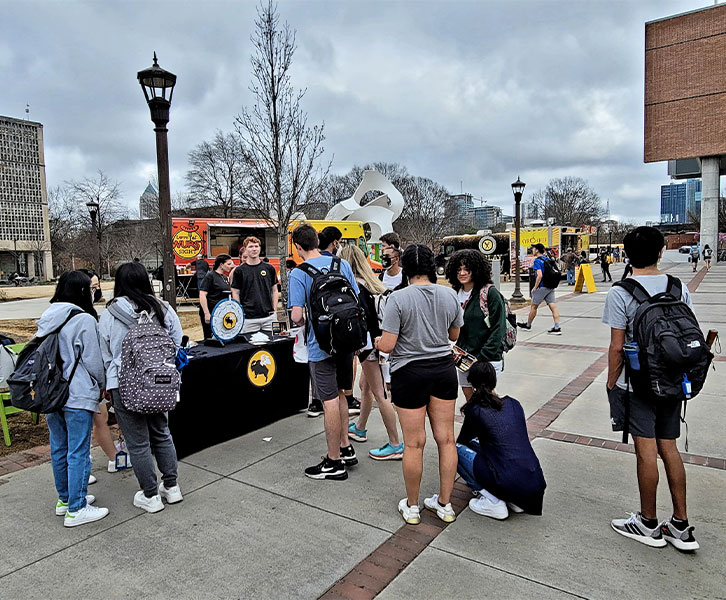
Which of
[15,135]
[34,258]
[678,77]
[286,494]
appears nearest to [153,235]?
[34,258]

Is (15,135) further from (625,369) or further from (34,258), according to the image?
(625,369)

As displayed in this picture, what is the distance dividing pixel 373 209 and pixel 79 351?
67.2 feet

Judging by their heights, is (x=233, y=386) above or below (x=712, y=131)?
below

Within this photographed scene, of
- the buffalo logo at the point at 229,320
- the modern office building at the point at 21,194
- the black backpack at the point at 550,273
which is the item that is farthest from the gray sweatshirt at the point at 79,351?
the modern office building at the point at 21,194

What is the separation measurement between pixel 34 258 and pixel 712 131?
2796 inches

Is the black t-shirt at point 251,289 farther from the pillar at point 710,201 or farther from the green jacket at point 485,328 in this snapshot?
the pillar at point 710,201

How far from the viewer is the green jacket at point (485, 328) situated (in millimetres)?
3797

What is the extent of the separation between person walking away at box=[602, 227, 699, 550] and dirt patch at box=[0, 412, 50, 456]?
4728mm

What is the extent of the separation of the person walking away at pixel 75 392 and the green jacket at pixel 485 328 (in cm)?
254

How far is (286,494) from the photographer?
353 centimetres

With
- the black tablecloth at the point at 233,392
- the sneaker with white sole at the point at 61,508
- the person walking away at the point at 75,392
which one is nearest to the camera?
the person walking away at the point at 75,392

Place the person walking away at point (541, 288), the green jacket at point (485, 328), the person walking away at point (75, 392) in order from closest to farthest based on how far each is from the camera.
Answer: the person walking away at point (75, 392), the green jacket at point (485, 328), the person walking away at point (541, 288)

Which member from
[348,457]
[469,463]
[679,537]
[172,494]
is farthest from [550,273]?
[172,494]

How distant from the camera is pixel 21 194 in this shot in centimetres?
6850
